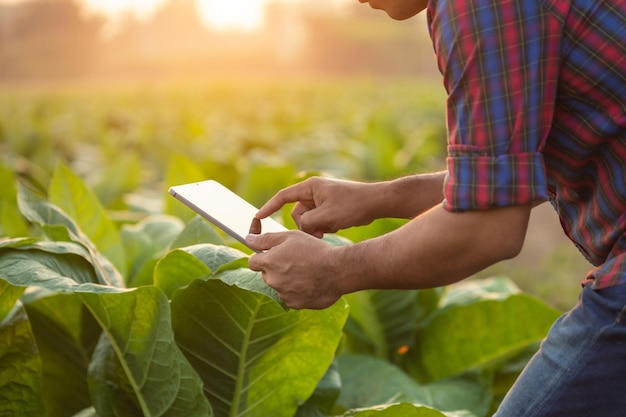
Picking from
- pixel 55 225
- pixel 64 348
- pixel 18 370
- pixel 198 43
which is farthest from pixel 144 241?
pixel 198 43

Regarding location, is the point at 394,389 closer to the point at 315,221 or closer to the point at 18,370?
the point at 315,221

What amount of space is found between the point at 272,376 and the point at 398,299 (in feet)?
2.98

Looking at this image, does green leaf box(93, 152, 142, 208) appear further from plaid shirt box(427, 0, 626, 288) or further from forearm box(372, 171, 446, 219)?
plaid shirt box(427, 0, 626, 288)

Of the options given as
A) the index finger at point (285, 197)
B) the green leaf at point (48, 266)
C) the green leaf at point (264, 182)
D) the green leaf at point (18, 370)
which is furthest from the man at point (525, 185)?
the green leaf at point (264, 182)

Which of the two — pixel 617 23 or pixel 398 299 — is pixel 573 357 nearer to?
pixel 617 23

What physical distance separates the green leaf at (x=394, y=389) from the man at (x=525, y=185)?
0.76 m

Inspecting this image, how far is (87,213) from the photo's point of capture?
275 centimetres

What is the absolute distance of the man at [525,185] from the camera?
137cm

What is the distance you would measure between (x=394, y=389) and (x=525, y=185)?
3.98ft

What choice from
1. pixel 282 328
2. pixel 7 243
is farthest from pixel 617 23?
A: pixel 7 243

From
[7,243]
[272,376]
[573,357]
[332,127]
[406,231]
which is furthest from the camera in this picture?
[332,127]

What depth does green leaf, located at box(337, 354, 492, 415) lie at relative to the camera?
2477mm

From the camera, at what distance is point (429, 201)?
1.94 m

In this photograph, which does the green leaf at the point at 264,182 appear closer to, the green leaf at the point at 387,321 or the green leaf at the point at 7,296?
the green leaf at the point at 387,321
